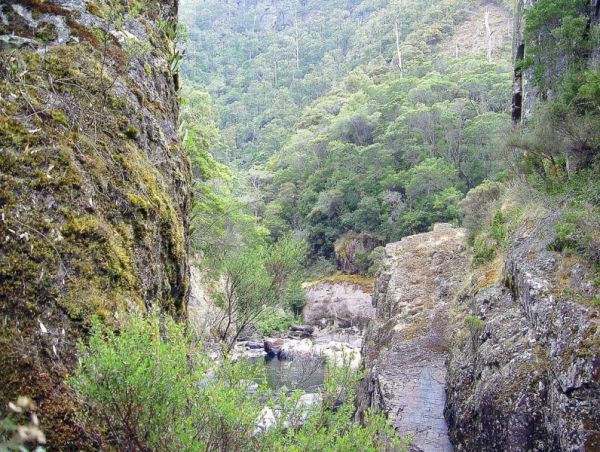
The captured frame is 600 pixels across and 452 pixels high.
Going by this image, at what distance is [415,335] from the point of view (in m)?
14.5

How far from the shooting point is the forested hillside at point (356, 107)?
40938 mm

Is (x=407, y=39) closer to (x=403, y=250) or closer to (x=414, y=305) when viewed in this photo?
(x=403, y=250)

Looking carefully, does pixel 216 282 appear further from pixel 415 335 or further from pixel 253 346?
pixel 415 335

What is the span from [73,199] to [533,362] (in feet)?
23.9

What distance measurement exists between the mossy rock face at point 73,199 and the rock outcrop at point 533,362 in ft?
17.5

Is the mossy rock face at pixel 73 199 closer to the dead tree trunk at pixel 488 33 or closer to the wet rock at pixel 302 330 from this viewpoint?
the wet rock at pixel 302 330

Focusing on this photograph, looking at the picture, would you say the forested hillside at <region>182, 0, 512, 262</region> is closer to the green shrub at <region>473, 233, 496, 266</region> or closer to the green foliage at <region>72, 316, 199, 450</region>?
the green shrub at <region>473, 233, 496, 266</region>

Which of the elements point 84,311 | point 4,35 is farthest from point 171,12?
point 84,311

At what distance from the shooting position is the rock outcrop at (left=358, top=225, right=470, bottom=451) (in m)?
11.4

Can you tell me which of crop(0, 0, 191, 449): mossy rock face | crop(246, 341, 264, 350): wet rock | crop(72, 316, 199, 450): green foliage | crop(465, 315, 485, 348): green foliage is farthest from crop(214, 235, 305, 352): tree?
crop(246, 341, 264, 350): wet rock

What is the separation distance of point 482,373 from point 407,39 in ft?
239

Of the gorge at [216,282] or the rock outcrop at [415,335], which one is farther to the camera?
the rock outcrop at [415,335]

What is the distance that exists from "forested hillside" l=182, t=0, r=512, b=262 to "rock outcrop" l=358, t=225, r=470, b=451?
448 centimetres

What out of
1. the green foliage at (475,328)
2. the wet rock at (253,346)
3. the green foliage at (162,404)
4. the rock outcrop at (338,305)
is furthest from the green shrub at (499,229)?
the rock outcrop at (338,305)
